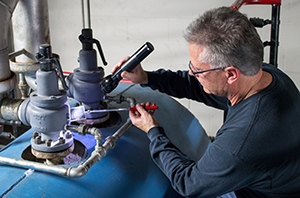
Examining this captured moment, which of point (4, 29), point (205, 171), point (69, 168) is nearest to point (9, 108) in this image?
point (4, 29)

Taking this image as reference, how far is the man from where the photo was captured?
0.78 meters

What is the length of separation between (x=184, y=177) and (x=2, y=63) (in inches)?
24.7

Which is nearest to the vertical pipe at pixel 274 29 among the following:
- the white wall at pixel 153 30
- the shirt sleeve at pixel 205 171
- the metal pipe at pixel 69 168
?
the white wall at pixel 153 30

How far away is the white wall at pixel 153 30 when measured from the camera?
2160mm

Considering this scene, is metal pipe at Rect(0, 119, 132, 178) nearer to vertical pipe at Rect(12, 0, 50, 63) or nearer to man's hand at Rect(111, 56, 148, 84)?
man's hand at Rect(111, 56, 148, 84)

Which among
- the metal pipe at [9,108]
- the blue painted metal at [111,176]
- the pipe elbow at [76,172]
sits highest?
the metal pipe at [9,108]

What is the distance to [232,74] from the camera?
2.74 ft

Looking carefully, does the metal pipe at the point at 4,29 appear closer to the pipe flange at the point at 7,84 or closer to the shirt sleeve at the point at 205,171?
the pipe flange at the point at 7,84

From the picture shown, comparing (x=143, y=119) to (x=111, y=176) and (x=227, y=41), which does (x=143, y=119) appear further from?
(x=227, y=41)

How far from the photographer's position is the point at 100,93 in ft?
3.38

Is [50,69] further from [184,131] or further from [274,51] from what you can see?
[274,51]

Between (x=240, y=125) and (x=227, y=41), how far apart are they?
0.21 m

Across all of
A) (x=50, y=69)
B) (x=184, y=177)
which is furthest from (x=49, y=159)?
(x=184, y=177)

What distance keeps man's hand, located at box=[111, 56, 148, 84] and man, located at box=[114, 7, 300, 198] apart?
1.00 feet
